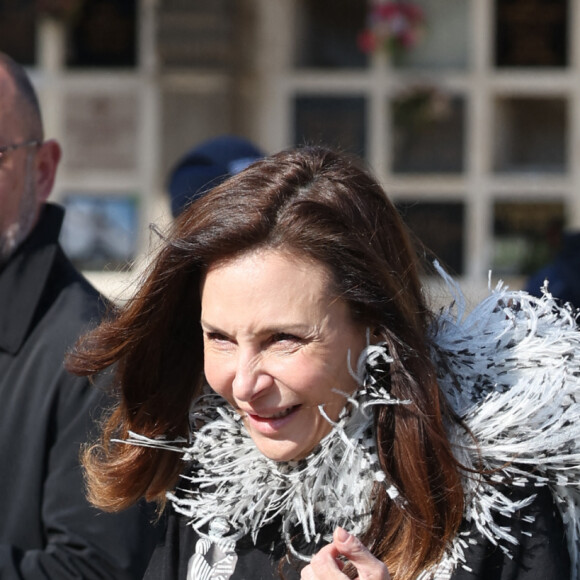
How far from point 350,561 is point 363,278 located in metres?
0.40

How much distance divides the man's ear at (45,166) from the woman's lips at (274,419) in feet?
3.50

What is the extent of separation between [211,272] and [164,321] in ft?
0.68

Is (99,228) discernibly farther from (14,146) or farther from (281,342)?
(281,342)

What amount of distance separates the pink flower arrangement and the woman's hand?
4217mm

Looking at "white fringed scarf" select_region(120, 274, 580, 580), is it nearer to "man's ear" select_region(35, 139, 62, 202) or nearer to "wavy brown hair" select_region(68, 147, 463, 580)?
"wavy brown hair" select_region(68, 147, 463, 580)

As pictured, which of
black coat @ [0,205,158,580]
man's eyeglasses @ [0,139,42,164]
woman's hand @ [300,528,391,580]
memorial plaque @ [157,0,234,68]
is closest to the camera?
woman's hand @ [300,528,391,580]

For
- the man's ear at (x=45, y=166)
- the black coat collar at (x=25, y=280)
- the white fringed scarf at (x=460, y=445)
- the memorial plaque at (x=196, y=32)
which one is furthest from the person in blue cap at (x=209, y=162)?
the white fringed scarf at (x=460, y=445)

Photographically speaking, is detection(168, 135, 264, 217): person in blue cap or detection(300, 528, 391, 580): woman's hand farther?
detection(168, 135, 264, 217): person in blue cap

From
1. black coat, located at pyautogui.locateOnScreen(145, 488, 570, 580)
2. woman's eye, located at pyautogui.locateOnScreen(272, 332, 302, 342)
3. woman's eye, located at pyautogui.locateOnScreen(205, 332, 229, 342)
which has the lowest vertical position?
black coat, located at pyautogui.locateOnScreen(145, 488, 570, 580)

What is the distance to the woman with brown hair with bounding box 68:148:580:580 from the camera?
1.61 metres

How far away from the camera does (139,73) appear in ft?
18.3

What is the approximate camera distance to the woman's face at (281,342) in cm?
160

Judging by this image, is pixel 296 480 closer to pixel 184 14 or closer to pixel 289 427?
pixel 289 427

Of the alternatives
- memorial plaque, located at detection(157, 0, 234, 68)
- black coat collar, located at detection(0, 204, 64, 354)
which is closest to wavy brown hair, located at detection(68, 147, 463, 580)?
black coat collar, located at detection(0, 204, 64, 354)
